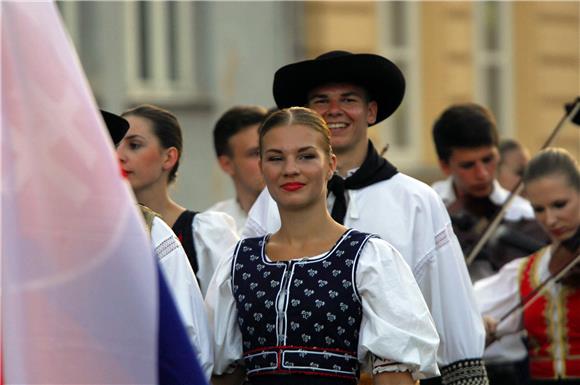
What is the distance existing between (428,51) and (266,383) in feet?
43.7

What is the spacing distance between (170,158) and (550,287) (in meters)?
1.79

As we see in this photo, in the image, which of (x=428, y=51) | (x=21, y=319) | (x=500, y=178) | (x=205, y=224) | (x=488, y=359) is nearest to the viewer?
(x=21, y=319)

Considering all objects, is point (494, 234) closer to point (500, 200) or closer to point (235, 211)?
point (500, 200)

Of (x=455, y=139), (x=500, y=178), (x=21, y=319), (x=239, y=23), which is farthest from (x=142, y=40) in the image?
(x=21, y=319)

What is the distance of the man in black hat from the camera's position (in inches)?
251

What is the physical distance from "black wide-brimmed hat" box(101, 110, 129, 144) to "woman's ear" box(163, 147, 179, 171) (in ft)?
2.20

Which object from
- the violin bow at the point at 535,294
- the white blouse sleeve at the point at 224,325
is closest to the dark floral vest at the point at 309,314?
the white blouse sleeve at the point at 224,325

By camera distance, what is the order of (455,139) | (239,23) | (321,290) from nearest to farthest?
(321,290)
(455,139)
(239,23)

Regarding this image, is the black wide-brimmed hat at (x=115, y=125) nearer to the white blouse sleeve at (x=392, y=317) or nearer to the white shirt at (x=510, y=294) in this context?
the white blouse sleeve at (x=392, y=317)

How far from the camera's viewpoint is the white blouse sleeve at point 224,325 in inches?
229

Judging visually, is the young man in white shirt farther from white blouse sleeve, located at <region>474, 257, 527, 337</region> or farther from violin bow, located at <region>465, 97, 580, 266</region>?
white blouse sleeve, located at <region>474, 257, 527, 337</region>

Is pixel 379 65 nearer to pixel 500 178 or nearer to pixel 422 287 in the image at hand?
pixel 422 287

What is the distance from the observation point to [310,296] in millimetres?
5602

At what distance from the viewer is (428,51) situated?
18.8 meters
